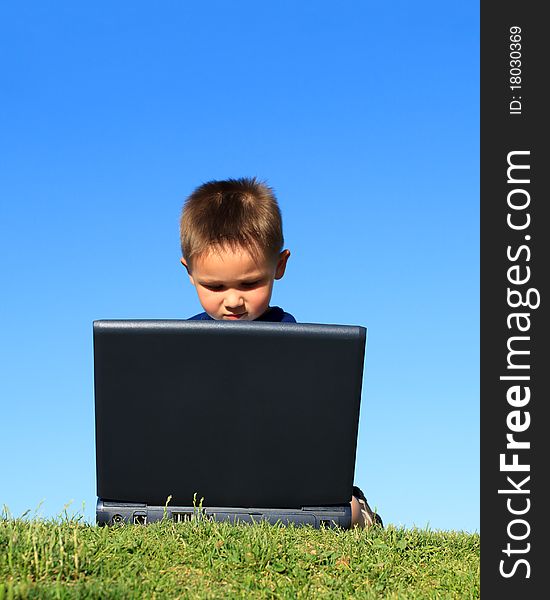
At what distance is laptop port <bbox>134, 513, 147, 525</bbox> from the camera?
4.81 meters

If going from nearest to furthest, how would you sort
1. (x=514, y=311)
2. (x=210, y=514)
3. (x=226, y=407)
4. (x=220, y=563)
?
(x=220, y=563)
(x=514, y=311)
(x=226, y=407)
(x=210, y=514)

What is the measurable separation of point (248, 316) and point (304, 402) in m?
1.45

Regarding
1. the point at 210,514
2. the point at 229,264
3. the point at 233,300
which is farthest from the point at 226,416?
the point at 229,264

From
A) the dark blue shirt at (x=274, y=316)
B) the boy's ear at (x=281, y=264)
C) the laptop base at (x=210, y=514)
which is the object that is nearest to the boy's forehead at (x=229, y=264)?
the boy's ear at (x=281, y=264)

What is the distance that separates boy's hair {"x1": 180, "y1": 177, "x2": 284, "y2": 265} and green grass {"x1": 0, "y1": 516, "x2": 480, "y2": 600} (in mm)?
1995

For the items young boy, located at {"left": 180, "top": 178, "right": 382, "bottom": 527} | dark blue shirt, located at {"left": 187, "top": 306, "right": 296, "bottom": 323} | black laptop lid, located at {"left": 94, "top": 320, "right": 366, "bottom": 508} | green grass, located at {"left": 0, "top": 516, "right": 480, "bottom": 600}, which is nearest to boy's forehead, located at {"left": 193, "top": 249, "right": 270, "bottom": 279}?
young boy, located at {"left": 180, "top": 178, "right": 382, "bottom": 527}

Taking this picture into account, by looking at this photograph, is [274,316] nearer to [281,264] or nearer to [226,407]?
[281,264]

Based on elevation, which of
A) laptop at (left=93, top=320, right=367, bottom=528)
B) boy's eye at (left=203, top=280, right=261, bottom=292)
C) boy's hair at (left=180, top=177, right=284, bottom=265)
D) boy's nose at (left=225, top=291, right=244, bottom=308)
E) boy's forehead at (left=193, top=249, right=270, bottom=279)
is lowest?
laptop at (left=93, top=320, right=367, bottom=528)

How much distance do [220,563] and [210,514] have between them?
25.4 inches

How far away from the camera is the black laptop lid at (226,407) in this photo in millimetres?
4457

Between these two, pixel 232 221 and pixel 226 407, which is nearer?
pixel 226 407

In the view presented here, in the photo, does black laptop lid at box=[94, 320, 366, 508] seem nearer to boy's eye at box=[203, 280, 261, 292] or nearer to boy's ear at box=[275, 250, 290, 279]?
boy's eye at box=[203, 280, 261, 292]

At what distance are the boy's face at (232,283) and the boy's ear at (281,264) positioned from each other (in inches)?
7.8

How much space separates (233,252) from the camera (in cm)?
572
